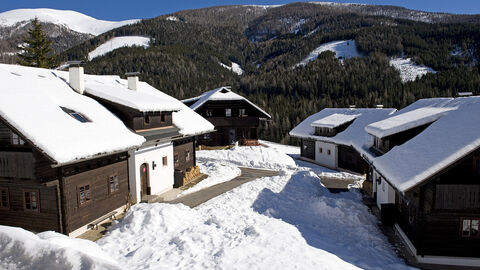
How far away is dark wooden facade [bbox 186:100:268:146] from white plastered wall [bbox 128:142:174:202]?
19.3 meters

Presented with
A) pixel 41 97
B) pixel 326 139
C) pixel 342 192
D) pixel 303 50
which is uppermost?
pixel 303 50

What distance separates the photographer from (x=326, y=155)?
3434 cm

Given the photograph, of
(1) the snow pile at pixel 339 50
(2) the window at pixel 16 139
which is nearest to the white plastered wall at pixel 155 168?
(2) the window at pixel 16 139

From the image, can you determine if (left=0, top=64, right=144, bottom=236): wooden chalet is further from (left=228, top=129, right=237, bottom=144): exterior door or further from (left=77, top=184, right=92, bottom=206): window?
(left=228, top=129, right=237, bottom=144): exterior door

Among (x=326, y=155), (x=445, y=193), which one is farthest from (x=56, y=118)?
(x=326, y=155)

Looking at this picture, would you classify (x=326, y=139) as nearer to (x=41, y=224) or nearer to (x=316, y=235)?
(x=316, y=235)

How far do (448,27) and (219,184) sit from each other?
170246mm

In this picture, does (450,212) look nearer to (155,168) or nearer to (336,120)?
(155,168)

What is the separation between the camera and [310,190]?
2128 centimetres

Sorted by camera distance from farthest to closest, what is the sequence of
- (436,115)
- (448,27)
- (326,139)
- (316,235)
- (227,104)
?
1. (448,27)
2. (227,104)
3. (326,139)
4. (436,115)
5. (316,235)

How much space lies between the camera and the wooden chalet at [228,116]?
41.5 m

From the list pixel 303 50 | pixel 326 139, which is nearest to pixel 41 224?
pixel 326 139

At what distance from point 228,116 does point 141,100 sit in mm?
22858

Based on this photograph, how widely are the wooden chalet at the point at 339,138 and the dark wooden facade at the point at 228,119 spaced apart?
6198mm
